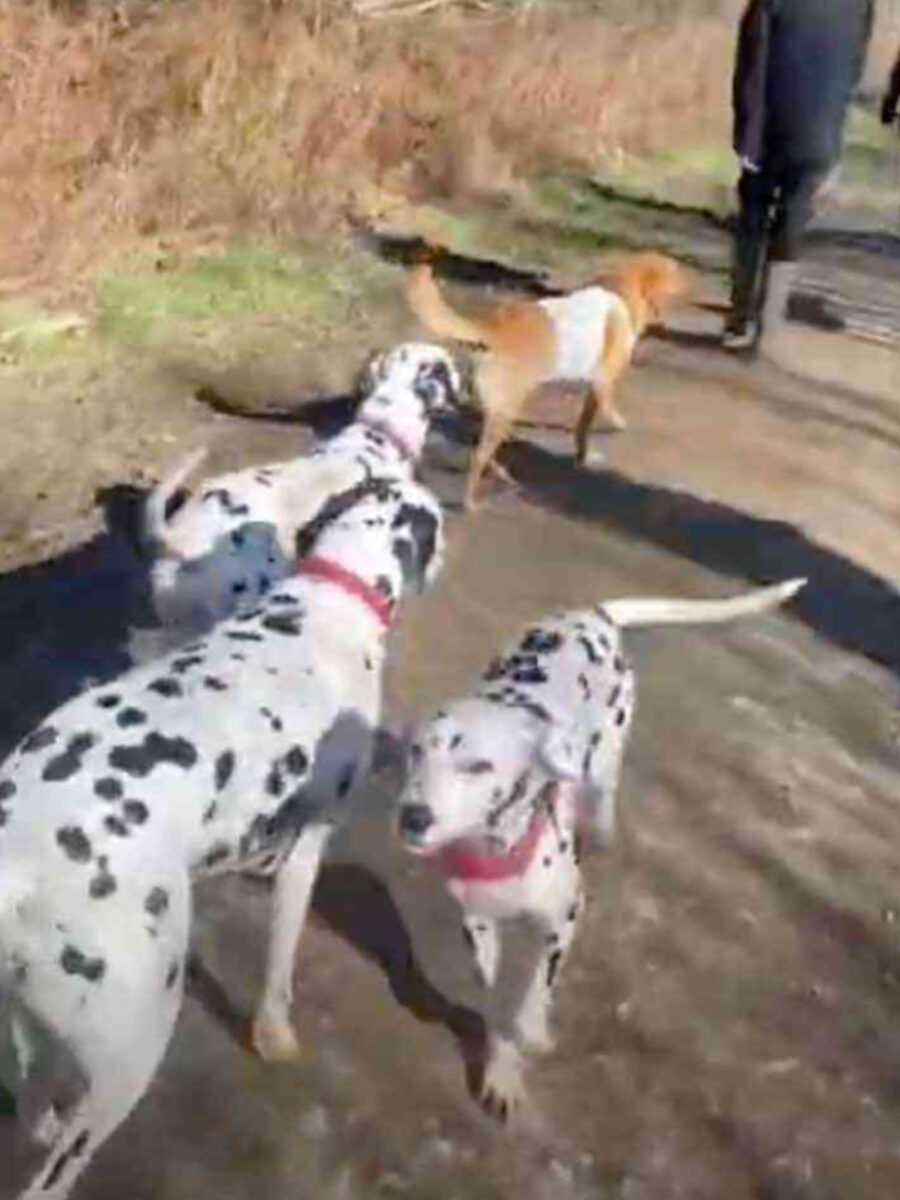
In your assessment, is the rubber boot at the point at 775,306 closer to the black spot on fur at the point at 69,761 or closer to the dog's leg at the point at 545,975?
the dog's leg at the point at 545,975

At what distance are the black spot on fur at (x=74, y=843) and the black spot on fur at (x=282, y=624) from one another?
103 centimetres

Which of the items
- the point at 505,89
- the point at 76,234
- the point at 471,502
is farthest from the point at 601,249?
the point at 471,502

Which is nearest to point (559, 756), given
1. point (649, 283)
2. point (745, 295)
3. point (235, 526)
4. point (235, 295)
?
point (235, 526)

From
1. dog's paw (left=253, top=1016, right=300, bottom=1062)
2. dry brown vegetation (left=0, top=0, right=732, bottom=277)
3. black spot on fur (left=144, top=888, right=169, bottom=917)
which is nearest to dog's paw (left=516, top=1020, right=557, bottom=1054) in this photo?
dog's paw (left=253, top=1016, right=300, bottom=1062)

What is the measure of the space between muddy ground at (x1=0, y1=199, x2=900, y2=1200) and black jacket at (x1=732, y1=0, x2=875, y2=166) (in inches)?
56.7

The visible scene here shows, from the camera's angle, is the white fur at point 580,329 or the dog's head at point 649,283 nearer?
the white fur at point 580,329

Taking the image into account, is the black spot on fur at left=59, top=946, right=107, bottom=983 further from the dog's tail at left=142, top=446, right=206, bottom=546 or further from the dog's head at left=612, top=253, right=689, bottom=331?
the dog's head at left=612, top=253, right=689, bottom=331

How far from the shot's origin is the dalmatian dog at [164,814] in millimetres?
4160

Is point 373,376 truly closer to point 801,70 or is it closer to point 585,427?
point 585,427

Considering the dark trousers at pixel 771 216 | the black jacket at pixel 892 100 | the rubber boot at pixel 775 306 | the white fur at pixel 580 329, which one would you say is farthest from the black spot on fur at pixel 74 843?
the black jacket at pixel 892 100

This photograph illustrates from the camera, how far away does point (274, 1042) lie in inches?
207

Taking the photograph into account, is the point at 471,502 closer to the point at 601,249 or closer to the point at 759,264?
the point at 759,264

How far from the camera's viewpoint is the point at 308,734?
4.96 m

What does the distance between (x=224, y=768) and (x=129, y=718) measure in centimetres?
23
